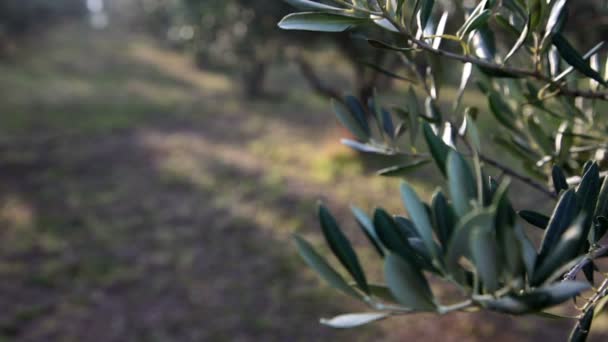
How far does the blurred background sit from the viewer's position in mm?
4426

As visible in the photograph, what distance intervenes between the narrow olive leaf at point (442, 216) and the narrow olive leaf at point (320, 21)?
32cm

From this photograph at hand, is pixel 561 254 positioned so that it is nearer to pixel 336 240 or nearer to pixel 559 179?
pixel 336 240

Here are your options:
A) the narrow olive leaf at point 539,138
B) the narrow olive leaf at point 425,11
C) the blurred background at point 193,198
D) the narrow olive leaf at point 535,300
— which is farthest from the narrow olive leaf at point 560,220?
the narrow olive leaf at point 539,138

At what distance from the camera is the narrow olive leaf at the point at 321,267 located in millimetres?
596

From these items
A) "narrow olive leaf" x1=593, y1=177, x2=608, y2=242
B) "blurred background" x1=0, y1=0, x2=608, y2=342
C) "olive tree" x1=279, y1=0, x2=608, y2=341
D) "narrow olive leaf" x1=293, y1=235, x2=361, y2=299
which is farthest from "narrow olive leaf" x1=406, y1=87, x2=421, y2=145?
"narrow olive leaf" x1=293, y1=235, x2=361, y2=299

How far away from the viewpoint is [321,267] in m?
0.61

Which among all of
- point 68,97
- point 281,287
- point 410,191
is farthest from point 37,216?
point 68,97

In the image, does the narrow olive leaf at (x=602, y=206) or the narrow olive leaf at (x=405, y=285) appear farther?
the narrow olive leaf at (x=602, y=206)

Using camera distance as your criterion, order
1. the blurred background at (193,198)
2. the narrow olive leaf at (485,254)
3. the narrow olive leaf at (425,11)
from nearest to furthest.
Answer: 1. the narrow olive leaf at (485,254)
2. the narrow olive leaf at (425,11)
3. the blurred background at (193,198)

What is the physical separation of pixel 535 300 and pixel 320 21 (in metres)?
0.48

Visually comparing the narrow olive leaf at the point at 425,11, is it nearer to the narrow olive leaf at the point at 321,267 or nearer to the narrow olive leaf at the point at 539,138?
the narrow olive leaf at the point at 321,267

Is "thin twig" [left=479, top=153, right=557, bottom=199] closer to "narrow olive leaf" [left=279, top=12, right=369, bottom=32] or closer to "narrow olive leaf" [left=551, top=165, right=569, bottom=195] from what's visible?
"narrow olive leaf" [left=551, top=165, right=569, bottom=195]

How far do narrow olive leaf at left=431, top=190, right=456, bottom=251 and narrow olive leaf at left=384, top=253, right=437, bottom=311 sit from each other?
0.25 ft

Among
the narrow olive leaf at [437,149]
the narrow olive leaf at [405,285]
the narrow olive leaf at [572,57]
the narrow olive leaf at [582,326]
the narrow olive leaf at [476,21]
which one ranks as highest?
the narrow olive leaf at [476,21]
